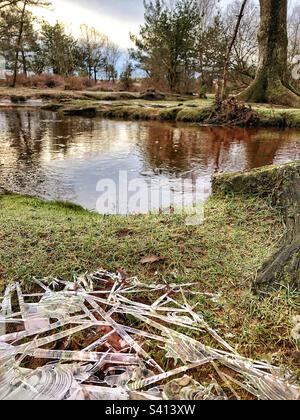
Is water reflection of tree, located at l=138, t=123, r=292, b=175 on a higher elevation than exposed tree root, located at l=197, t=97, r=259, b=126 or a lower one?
lower

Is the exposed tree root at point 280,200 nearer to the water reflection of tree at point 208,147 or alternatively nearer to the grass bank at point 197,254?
the grass bank at point 197,254

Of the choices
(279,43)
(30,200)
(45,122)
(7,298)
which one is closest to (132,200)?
(30,200)

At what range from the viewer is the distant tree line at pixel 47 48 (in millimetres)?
21047

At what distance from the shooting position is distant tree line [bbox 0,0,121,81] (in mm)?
21047

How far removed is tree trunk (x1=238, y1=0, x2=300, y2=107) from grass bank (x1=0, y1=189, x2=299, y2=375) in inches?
367

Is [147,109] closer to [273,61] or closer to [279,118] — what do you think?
[273,61]

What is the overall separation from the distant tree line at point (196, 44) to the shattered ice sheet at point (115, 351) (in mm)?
18182

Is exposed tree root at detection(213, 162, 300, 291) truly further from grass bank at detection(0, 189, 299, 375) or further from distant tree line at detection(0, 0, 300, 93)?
distant tree line at detection(0, 0, 300, 93)

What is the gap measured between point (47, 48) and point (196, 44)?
50.7 ft

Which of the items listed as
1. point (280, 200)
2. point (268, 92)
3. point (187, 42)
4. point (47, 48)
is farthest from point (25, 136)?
point (47, 48)

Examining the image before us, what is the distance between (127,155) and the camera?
532 cm

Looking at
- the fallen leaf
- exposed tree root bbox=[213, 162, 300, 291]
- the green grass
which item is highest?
the green grass

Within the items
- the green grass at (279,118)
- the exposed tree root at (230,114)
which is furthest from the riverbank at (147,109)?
the exposed tree root at (230,114)

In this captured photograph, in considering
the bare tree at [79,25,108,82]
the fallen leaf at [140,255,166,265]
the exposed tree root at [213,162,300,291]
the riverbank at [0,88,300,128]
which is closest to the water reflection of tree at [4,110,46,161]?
the riverbank at [0,88,300,128]
